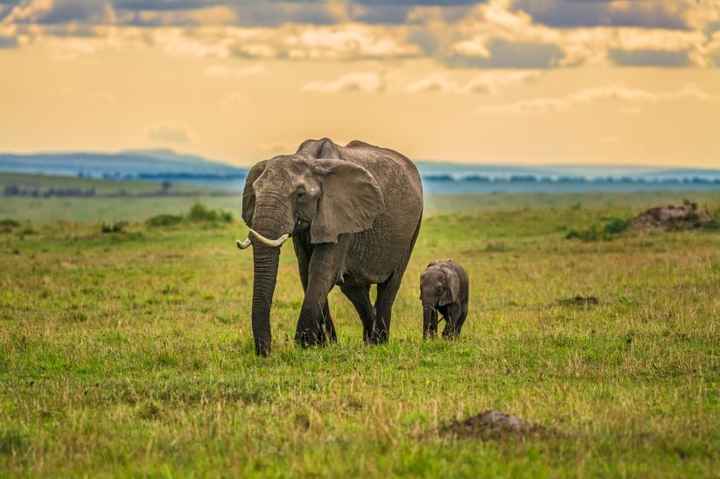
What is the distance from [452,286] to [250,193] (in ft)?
11.8

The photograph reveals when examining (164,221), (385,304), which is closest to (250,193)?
(385,304)

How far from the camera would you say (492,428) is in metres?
11.0

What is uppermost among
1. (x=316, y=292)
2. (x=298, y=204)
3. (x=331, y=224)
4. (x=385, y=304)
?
(x=298, y=204)

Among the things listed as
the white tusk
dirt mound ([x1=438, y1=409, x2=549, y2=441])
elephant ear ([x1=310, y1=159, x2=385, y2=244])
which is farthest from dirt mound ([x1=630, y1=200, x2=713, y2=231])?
dirt mound ([x1=438, y1=409, x2=549, y2=441])

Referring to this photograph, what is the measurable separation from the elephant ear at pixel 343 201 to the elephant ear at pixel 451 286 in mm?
2084

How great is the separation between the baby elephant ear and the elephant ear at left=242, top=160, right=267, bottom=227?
3.34m

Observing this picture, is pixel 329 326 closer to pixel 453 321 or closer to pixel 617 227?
pixel 453 321

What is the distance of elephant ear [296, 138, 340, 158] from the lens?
682 inches

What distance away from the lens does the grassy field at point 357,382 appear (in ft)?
34.3

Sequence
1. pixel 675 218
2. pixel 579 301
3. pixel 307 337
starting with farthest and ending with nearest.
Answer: pixel 675 218 < pixel 579 301 < pixel 307 337

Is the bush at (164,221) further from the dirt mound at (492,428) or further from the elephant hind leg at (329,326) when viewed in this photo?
the dirt mound at (492,428)

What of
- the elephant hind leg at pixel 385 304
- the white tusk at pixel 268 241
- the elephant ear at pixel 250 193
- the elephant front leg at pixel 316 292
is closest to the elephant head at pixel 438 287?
the elephant hind leg at pixel 385 304

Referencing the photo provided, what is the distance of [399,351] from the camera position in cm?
1630

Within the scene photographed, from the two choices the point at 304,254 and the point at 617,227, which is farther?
the point at 617,227
